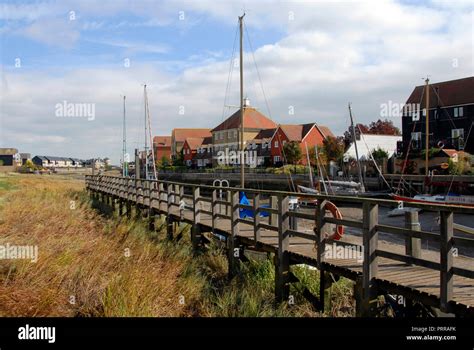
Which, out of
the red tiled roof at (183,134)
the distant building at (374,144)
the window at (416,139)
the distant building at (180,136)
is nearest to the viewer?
the window at (416,139)

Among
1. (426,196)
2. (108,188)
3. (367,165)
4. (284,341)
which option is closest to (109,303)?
(284,341)

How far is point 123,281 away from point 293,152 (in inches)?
1852

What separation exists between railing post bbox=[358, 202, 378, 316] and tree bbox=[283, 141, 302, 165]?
4683 centimetres

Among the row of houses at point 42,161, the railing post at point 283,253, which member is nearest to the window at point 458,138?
the railing post at point 283,253

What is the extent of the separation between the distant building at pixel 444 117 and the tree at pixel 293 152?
10.7m

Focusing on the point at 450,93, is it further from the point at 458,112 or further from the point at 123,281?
the point at 123,281

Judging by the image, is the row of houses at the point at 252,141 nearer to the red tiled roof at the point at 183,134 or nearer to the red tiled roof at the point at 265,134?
the red tiled roof at the point at 265,134

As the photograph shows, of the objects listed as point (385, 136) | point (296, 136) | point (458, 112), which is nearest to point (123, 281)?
point (458, 112)

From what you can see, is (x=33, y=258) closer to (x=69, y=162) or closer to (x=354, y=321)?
(x=354, y=321)

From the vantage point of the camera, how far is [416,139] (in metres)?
49.2

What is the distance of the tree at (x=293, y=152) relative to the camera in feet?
174

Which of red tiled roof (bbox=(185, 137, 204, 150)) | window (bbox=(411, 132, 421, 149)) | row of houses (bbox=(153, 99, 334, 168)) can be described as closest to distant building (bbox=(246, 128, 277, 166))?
row of houses (bbox=(153, 99, 334, 168))

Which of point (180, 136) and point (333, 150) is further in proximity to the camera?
point (180, 136)

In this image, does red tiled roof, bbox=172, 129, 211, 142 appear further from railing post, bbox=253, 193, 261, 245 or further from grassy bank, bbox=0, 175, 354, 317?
railing post, bbox=253, 193, 261, 245
